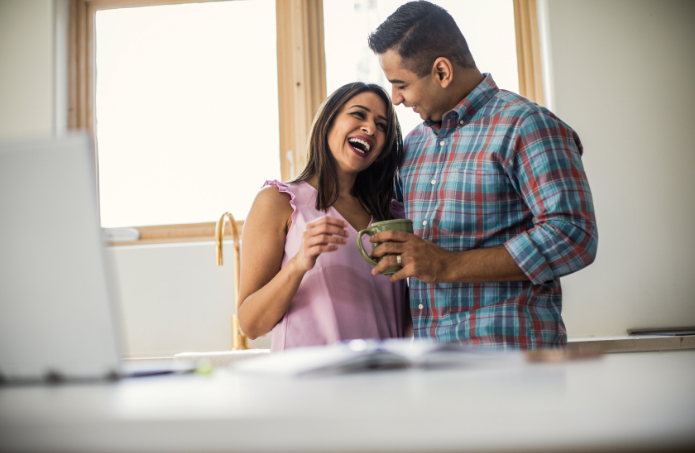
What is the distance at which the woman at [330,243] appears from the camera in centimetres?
135

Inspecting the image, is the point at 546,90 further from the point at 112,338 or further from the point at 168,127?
the point at 112,338

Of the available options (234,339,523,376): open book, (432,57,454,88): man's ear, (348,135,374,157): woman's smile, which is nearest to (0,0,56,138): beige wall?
(348,135,374,157): woman's smile

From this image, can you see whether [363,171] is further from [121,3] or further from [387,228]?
[121,3]

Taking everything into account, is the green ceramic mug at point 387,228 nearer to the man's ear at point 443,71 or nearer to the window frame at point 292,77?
the man's ear at point 443,71

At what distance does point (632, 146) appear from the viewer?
223 cm

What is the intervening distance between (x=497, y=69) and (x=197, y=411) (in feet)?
8.05

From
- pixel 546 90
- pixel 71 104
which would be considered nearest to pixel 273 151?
pixel 71 104

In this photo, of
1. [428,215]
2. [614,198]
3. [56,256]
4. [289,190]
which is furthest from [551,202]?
[614,198]

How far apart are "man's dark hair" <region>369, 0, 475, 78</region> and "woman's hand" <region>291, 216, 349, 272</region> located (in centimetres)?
57

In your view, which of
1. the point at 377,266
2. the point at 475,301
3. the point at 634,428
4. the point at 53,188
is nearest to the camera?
the point at 634,428

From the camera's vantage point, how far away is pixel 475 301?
132cm

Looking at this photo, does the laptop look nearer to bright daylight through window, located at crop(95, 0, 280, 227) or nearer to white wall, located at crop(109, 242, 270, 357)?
white wall, located at crop(109, 242, 270, 357)

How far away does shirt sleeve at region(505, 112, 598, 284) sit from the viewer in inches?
47.8

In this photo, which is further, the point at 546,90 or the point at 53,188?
the point at 546,90
